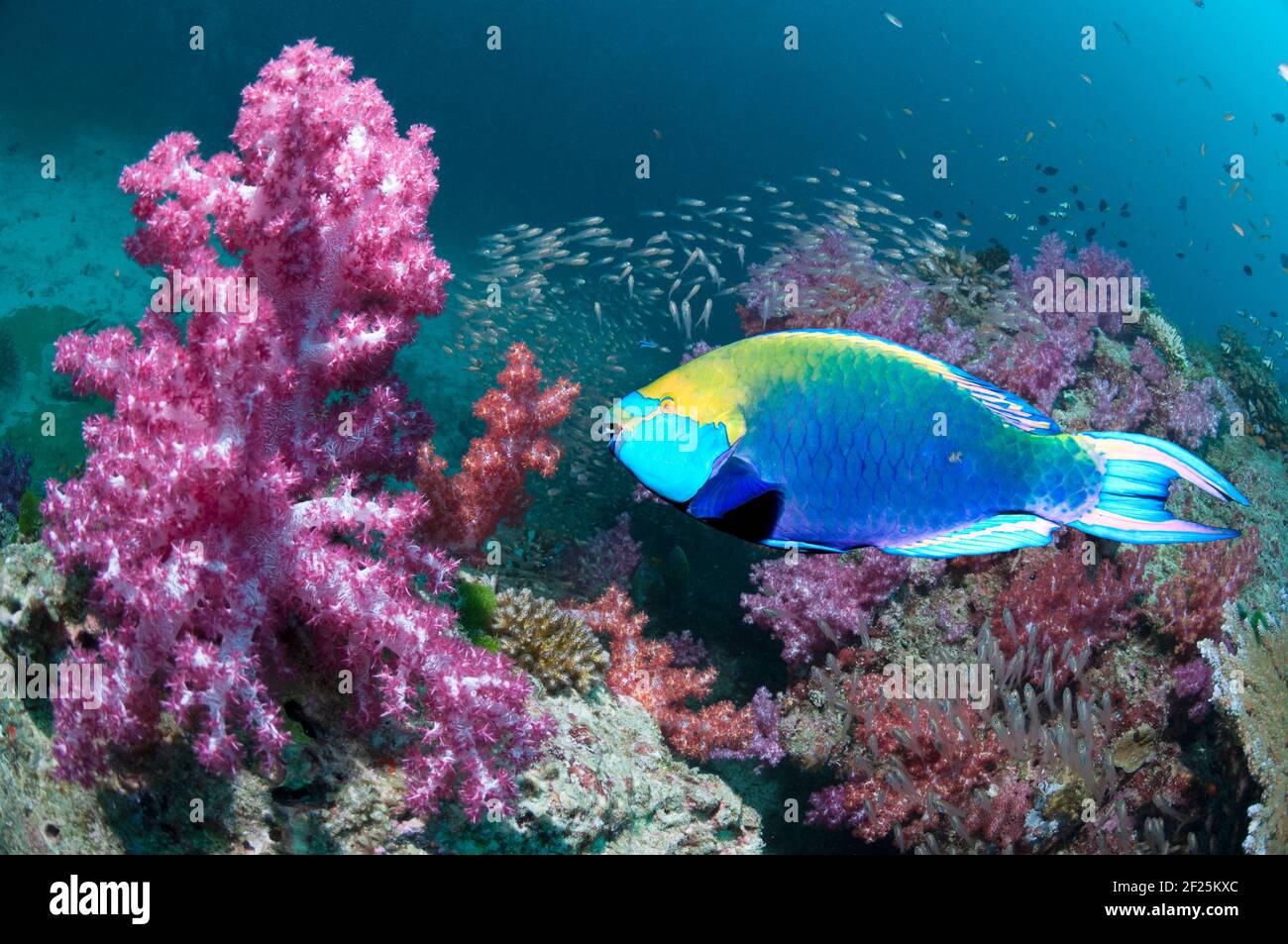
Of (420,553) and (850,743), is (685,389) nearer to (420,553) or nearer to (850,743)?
(420,553)

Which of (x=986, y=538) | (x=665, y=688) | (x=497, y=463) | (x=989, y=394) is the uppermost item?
(x=497, y=463)

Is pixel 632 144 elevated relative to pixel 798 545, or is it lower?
elevated

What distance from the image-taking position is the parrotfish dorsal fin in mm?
1347

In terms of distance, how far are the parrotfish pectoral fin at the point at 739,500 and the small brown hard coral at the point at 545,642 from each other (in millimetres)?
2790

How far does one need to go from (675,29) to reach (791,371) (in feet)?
170

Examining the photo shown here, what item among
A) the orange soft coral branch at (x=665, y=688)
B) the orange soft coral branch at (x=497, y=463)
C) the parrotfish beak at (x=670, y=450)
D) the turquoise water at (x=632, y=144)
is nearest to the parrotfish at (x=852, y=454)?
the parrotfish beak at (x=670, y=450)

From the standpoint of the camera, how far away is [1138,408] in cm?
670

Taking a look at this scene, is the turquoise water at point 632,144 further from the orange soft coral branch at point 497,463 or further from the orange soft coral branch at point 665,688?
the orange soft coral branch at point 497,463

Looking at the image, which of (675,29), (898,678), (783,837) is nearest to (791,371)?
(898,678)

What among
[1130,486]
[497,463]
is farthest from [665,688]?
[1130,486]

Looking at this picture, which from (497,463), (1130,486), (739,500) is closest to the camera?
(1130,486)

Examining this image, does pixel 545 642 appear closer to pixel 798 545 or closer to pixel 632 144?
pixel 798 545

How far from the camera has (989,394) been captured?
137cm

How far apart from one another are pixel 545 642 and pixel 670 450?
9.51 feet
